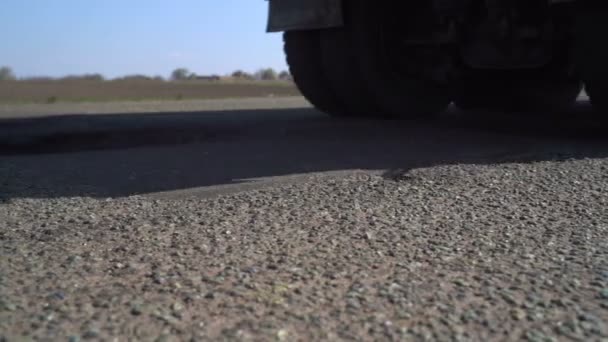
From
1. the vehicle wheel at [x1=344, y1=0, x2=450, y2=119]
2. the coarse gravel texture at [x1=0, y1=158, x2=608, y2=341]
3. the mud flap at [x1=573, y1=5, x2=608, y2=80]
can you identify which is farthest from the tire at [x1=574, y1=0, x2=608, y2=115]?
the coarse gravel texture at [x1=0, y1=158, x2=608, y2=341]

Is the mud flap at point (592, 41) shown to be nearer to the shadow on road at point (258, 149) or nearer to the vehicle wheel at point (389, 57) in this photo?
the shadow on road at point (258, 149)

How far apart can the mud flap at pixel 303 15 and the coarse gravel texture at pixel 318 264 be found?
5.10 meters

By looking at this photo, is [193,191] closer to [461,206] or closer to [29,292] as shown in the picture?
[461,206]

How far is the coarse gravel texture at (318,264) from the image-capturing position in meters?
2.32

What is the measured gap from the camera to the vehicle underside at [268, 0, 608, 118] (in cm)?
752

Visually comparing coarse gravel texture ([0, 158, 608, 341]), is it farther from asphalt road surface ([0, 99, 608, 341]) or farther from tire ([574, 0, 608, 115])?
tire ([574, 0, 608, 115])

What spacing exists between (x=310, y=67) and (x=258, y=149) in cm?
386

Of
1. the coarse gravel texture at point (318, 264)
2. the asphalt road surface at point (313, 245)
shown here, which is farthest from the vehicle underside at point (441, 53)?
the coarse gravel texture at point (318, 264)

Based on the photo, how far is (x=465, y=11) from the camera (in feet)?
26.9

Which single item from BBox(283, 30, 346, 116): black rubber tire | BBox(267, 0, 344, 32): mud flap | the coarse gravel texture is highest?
BBox(267, 0, 344, 32): mud flap

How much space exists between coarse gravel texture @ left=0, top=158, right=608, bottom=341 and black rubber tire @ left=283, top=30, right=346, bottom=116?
19.9ft

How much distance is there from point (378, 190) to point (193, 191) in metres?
1.29

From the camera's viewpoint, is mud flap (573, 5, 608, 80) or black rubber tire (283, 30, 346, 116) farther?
black rubber tire (283, 30, 346, 116)

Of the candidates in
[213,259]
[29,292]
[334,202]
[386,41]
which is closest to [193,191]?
[334,202]
